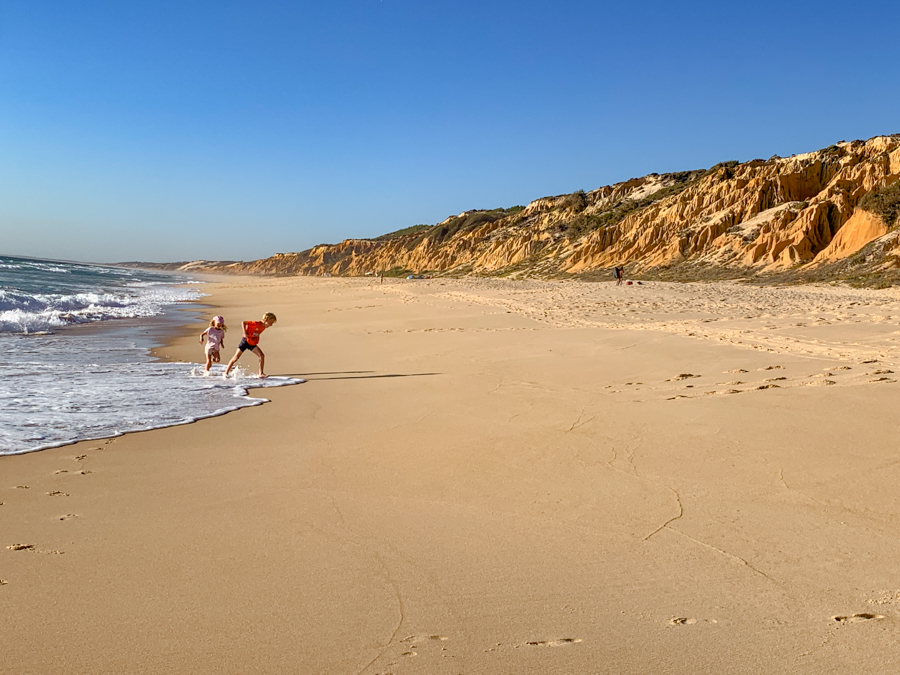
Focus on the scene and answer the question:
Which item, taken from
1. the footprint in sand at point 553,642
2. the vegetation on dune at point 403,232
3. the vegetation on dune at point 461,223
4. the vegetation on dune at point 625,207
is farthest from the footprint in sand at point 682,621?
the vegetation on dune at point 403,232

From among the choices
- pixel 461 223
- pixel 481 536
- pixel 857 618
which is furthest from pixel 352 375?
pixel 461 223

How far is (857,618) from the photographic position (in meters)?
2.64

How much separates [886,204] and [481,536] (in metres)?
35.9

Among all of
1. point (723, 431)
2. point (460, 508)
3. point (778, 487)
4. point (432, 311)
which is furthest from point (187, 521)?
point (432, 311)

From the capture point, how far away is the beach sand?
2.54 meters

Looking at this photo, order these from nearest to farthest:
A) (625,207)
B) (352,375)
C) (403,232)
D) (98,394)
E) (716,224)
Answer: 1. (98,394)
2. (352,375)
3. (716,224)
4. (625,207)
5. (403,232)

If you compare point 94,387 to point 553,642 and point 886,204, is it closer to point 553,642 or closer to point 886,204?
point 553,642

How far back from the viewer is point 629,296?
24406 millimetres

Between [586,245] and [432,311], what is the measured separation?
32.7 meters

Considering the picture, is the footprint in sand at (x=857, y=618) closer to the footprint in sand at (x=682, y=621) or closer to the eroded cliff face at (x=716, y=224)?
the footprint in sand at (x=682, y=621)

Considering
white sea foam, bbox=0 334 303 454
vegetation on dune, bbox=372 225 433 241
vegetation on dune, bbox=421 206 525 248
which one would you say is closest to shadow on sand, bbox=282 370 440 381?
white sea foam, bbox=0 334 303 454

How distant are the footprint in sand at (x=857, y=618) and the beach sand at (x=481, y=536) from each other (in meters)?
0.03

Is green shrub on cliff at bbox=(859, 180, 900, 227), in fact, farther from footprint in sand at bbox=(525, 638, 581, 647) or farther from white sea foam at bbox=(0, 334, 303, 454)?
footprint in sand at bbox=(525, 638, 581, 647)

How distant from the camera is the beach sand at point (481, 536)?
254cm
